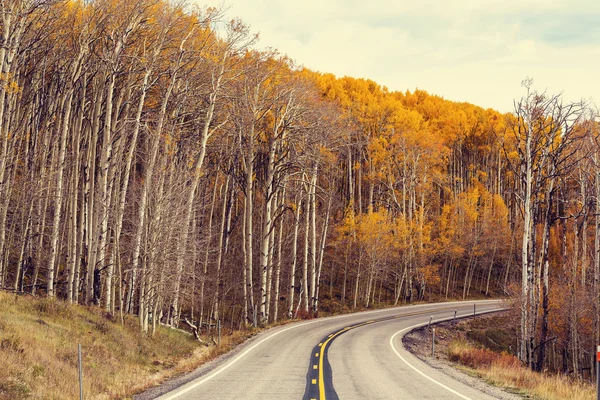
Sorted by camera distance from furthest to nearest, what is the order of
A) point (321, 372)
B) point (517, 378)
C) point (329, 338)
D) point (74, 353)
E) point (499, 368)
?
point (329, 338), point (499, 368), point (517, 378), point (321, 372), point (74, 353)

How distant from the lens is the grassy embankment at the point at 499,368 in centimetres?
1389

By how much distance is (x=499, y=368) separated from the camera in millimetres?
17578

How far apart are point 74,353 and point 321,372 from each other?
7.31 m

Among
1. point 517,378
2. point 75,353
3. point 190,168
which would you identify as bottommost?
point 517,378

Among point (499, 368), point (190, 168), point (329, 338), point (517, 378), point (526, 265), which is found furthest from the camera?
point (190, 168)

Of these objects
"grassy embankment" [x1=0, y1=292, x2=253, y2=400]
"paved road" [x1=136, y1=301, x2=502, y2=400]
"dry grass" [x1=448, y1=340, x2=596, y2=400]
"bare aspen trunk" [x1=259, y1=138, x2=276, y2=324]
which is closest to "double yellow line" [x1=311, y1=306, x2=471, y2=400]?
"paved road" [x1=136, y1=301, x2=502, y2=400]

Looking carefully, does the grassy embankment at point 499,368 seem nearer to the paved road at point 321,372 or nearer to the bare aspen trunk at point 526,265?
the bare aspen trunk at point 526,265

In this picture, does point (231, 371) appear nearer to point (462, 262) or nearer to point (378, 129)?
point (378, 129)

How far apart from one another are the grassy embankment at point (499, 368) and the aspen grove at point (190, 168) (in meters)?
3.11

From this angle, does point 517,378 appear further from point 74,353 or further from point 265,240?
point 265,240

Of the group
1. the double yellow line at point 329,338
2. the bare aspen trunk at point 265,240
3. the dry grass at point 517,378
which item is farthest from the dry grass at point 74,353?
the dry grass at point 517,378

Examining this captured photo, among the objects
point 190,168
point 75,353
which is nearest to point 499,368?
point 75,353

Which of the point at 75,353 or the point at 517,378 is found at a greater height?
the point at 75,353

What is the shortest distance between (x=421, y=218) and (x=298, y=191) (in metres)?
18.2
